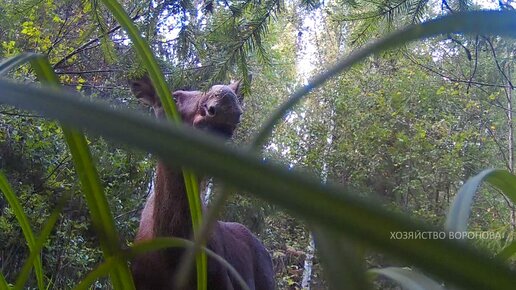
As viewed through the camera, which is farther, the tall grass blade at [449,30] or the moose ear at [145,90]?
the moose ear at [145,90]

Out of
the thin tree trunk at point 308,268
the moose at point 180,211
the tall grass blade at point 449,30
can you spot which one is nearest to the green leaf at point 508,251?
the tall grass blade at point 449,30

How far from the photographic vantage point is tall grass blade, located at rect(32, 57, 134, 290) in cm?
38

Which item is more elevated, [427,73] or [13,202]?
[427,73]

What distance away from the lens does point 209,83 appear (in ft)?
4.46

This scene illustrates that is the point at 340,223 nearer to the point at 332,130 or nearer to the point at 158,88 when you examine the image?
the point at 158,88

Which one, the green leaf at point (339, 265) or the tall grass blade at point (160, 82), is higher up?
the tall grass blade at point (160, 82)

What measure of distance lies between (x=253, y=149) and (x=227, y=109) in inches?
38.9

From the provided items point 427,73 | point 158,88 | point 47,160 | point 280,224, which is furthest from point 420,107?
point 158,88

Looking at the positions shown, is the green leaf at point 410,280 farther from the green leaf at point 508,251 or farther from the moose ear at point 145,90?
the moose ear at point 145,90

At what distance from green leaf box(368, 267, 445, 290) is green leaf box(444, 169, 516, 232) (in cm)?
3

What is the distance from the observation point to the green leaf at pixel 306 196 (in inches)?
5.7

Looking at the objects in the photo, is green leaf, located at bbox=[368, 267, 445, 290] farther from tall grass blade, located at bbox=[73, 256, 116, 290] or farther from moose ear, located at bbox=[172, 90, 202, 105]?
moose ear, located at bbox=[172, 90, 202, 105]

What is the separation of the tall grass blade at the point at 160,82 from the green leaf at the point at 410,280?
7.1 inches

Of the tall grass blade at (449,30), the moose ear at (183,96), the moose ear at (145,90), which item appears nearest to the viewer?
the tall grass blade at (449,30)
